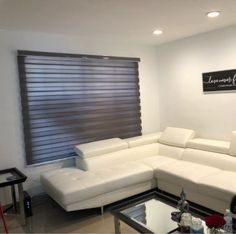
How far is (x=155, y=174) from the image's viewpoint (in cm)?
342

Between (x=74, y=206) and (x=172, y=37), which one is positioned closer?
(x=74, y=206)

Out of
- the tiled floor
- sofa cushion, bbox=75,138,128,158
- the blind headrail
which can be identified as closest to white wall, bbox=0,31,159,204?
the blind headrail

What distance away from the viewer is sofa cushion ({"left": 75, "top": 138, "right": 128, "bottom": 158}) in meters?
3.50

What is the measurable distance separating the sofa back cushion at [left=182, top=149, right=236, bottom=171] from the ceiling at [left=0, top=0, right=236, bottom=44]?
5.82 feet

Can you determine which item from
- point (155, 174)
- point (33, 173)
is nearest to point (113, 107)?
point (155, 174)

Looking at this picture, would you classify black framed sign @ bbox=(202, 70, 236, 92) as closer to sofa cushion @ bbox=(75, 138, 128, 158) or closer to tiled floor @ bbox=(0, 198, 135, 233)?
sofa cushion @ bbox=(75, 138, 128, 158)

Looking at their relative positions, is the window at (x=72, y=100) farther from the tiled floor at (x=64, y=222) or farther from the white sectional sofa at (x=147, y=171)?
the tiled floor at (x=64, y=222)

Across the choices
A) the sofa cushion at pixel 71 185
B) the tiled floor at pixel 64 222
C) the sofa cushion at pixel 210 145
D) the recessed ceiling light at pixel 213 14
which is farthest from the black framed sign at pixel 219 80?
the tiled floor at pixel 64 222

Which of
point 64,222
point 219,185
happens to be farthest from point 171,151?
point 64,222

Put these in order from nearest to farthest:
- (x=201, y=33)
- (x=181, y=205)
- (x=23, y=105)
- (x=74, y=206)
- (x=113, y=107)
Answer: (x=181, y=205) < (x=74, y=206) < (x=23, y=105) < (x=201, y=33) < (x=113, y=107)

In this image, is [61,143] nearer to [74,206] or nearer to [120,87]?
[74,206]

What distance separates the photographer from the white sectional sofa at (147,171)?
280 centimetres

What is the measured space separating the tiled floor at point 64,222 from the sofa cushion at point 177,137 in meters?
1.57

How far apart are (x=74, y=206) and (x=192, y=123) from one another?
2.40m
